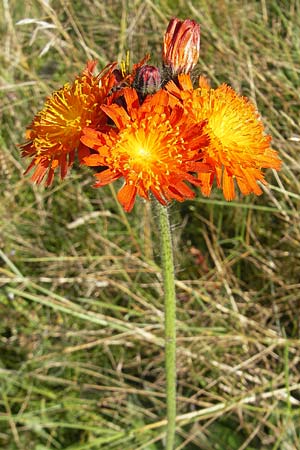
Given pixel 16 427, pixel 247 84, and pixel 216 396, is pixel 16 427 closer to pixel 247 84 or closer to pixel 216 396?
pixel 216 396

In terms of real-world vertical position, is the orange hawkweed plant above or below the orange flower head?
below

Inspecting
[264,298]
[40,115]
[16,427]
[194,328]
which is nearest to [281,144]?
[264,298]

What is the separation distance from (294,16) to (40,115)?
122 centimetres

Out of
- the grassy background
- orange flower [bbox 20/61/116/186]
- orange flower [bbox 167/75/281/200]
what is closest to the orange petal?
orange flower [bbox 167/75/281/200]

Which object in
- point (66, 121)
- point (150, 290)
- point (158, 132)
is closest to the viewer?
point (158, 132)

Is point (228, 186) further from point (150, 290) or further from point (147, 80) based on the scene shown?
point (150, 290)

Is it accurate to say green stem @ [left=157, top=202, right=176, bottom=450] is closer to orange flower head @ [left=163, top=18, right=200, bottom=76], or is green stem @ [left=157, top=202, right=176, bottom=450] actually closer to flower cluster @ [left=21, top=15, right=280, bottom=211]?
flower cluster @ [left=21, top=15, right=280, bottom=211]

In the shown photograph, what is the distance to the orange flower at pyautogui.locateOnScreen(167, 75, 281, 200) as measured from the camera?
99cm

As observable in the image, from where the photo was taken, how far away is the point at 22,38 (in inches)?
89.7

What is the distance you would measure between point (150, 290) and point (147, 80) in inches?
39.8

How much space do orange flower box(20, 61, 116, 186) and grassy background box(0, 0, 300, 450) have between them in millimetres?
521

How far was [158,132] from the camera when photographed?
3.09 ft

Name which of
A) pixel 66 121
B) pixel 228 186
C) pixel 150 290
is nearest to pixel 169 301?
pixel 228 186

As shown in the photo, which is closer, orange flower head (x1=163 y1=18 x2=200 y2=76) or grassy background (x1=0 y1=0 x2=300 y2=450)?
orange flower head (x1=163 y1=18 x2=200 y2=76)
